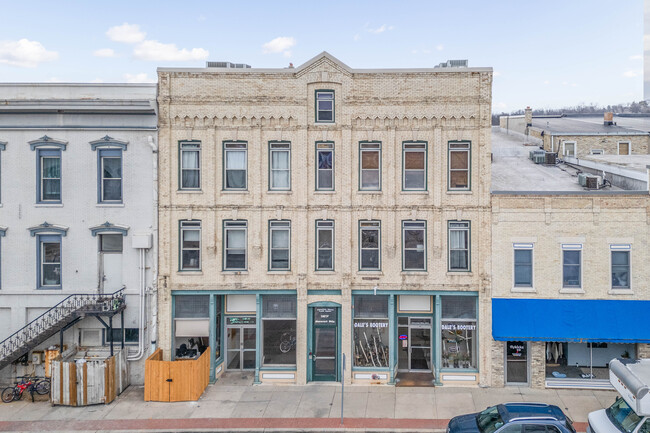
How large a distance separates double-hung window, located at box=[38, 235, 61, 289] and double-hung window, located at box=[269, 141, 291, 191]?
8336 millimetres

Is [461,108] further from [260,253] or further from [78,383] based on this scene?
[78,383]

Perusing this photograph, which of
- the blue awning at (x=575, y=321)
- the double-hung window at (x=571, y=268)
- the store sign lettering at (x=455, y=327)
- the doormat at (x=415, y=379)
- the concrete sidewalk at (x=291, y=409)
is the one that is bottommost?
the concrete sidewalk at (x=291, y=409)

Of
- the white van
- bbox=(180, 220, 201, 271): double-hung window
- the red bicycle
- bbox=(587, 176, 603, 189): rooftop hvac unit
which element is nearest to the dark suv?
the white van

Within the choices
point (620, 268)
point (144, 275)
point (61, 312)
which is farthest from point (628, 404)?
point (61, 312)

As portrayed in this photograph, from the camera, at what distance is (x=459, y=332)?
19344 mm

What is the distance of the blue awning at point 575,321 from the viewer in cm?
1791

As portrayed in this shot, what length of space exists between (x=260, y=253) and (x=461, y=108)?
9.18 meters

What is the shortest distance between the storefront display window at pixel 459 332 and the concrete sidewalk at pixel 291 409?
1.13m

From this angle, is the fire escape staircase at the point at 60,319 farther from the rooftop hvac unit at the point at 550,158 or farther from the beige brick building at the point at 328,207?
the rooftop hvac unit at the point at 550,158

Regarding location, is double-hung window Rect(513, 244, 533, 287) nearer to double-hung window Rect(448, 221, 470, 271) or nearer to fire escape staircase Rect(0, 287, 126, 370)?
double-hung window Rect(448, 221, 470, 271)

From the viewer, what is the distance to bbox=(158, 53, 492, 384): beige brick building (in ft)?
62.4

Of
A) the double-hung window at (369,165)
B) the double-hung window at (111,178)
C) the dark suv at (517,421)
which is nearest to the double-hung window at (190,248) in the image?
the double-hung window at (111,178)

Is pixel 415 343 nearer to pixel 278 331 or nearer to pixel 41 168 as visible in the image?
pixel 278 331

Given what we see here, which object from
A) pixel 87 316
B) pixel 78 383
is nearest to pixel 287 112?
pixel 87 316
